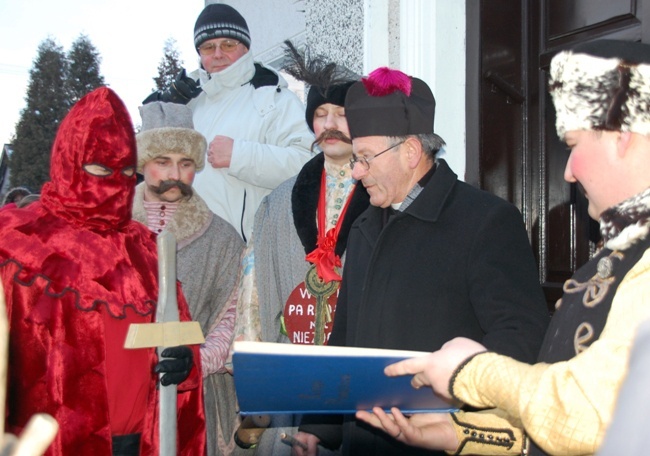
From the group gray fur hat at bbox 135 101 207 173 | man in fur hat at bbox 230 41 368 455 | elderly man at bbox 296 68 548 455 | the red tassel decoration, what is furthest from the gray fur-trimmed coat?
the red tassel decoration

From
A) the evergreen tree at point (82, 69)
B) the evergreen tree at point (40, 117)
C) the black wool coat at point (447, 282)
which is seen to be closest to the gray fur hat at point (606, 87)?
the black wool coat at point (447, 282)

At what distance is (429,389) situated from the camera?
195cm

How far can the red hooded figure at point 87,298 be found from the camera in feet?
9.39

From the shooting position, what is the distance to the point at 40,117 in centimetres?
1140

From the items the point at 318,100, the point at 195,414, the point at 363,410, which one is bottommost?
the point at 195,414

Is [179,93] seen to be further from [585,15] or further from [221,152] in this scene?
[585,15]

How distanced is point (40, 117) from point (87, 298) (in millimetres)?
9160

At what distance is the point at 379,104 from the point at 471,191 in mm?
458

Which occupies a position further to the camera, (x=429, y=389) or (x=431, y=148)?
(x=431, y=148)

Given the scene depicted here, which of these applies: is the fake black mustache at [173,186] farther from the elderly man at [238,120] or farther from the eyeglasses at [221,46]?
the eyeglasses at [221,46]

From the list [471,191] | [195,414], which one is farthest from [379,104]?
[195,414]

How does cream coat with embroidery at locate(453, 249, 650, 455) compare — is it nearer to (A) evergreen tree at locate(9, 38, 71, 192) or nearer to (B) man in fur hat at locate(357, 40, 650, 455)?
(B) man in fur hat at locate(357, 40, 650, 455)

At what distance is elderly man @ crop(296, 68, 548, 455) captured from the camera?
95.9 inches

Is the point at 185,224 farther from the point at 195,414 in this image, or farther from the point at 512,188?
the point at 512,188
